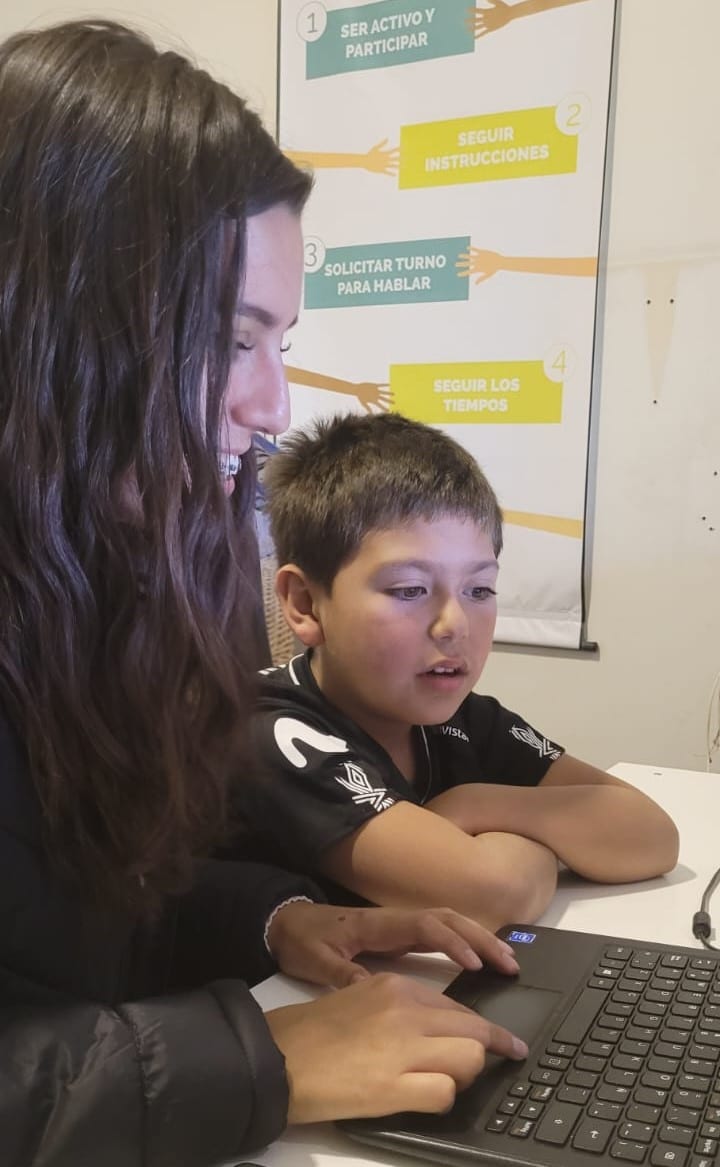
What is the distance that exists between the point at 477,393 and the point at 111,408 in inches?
68.5

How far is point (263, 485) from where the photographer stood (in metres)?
1.16

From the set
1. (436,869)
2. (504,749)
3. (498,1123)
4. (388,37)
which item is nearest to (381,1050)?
(498,1123)

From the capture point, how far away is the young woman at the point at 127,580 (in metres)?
0.49

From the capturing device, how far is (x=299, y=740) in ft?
2.82

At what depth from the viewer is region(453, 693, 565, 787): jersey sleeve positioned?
3.51 ft

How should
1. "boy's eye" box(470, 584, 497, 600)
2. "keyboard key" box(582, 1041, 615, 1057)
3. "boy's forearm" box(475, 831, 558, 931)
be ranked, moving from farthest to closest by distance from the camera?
"boy's eye" box(470, 584, 497, 600), "boy's forearm" box(475, 831, 558, 931), "keyboard key" box(582, 1041, 615, 1057)

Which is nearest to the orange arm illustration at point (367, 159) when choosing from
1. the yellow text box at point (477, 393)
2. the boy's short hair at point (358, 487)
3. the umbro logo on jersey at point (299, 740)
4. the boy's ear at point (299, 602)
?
the yellow text box at point (477, 393)

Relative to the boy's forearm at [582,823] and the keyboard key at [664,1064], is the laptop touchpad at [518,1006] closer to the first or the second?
the keyboard key at [664,1064]

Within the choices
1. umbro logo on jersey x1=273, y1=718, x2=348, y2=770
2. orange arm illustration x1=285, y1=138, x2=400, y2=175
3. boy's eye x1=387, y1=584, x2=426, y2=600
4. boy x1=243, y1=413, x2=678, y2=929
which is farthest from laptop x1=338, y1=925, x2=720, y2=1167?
orange arm illustration x1=285, y1=138, x2=400, y2=175

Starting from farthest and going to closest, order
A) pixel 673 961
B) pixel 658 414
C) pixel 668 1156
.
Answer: pixel 658 414, pixel 673 961, pixel 668 1156

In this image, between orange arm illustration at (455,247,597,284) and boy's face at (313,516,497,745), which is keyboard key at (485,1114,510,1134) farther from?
orange arm illustration at (455,247,597,284)

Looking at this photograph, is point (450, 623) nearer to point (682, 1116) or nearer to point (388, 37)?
point (682, 1116)

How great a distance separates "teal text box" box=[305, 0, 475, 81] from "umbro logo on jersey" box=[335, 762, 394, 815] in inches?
72.7

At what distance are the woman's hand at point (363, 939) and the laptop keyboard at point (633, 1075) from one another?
7cm
